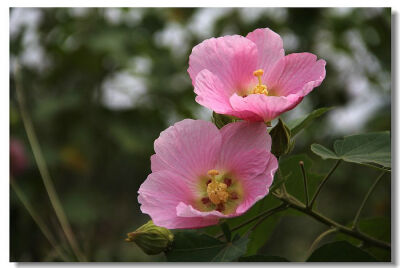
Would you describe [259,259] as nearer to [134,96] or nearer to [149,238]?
[149,238]

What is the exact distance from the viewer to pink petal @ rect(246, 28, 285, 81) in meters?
0.55

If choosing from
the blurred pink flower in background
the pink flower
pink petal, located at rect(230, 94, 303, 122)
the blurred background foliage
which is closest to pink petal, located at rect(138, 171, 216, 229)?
the pink flower

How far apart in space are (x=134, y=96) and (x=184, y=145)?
1.36m

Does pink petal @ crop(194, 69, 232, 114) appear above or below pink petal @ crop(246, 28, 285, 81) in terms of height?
below

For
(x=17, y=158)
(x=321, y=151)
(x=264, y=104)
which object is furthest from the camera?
(x=17, y=158)

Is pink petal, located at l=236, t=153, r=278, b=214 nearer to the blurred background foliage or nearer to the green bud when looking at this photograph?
the green bud

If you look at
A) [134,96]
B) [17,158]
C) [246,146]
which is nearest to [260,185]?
[246,146]

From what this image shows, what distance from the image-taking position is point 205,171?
54cm

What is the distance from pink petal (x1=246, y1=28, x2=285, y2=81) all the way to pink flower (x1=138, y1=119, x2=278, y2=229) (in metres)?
0.10

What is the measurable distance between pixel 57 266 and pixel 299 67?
487 millimetres

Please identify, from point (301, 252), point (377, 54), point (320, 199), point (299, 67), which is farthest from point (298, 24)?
point (299, 67)

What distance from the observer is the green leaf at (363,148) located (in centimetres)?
59

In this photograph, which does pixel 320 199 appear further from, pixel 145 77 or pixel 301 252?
pixel 145 77

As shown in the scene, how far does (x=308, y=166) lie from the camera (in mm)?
719
